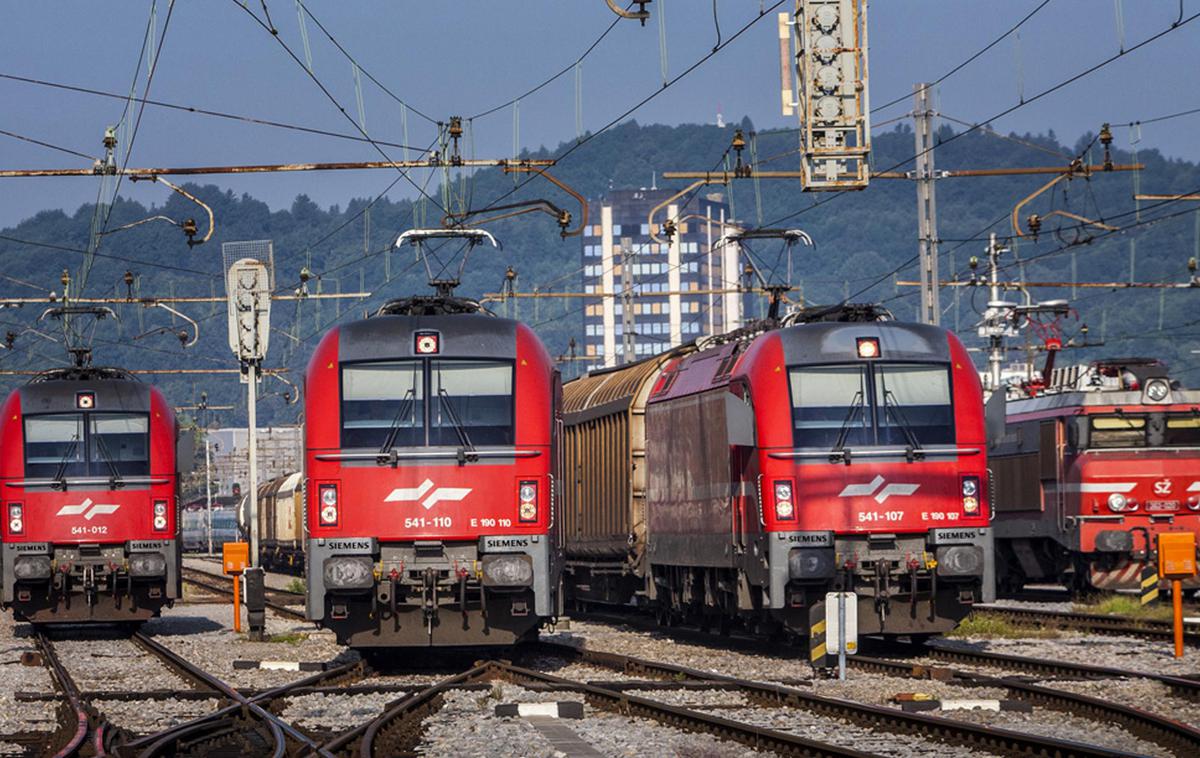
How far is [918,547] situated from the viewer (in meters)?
19.5

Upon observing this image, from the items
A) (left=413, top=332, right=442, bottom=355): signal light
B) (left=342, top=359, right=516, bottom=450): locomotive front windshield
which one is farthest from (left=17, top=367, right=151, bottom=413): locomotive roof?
(left=413, top=332, right=442, bottom=355): signal light

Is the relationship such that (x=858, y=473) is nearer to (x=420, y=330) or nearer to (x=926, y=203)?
(x=420, y=330)

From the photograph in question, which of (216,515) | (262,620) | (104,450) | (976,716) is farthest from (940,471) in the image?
(216,515)

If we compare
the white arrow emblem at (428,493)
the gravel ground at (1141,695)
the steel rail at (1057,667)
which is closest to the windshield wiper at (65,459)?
the white arrow emblem at (428,493)

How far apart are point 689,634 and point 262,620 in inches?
228

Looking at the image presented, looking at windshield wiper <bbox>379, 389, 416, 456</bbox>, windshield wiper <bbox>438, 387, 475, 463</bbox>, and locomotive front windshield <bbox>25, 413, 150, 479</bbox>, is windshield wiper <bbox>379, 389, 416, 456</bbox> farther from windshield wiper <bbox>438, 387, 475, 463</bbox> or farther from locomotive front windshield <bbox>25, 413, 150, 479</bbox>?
locomotive front windshield <bbox>25, 413, 150, 479</bbox>

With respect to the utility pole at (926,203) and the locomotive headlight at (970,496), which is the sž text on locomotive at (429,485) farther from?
the utility pole at (926,203)

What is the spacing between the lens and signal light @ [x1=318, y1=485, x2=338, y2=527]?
18.5 meters

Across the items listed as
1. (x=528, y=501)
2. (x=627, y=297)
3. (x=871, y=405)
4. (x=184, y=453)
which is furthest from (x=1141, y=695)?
(x=627, y=297)

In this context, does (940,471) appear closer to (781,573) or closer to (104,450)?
(781,573)

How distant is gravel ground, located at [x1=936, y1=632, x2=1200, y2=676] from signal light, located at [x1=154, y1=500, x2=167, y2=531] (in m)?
10.8

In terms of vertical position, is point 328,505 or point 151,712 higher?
point 328,505

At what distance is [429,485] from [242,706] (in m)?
3.70

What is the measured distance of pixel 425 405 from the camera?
1884 centimetres
